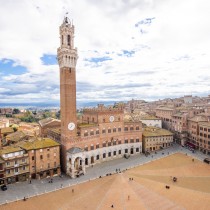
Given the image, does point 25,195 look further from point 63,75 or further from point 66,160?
point 63,75

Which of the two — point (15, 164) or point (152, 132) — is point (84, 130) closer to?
point (15, 164)

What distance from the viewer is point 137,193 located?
1826 inches

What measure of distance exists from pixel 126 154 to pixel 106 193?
98.5 feet

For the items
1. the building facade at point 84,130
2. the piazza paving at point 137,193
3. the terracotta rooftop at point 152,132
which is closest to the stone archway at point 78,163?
the building facade at point 84,130

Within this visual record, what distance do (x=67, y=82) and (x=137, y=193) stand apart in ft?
115

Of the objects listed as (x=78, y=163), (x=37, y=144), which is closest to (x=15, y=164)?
(x=37, y=144)

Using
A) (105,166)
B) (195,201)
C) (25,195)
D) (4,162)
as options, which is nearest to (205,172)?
(195,201)

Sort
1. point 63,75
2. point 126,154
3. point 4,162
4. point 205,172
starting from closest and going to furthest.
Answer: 1. point 4,162
2. point 205,172
3. point 63,75
4. point 126,154

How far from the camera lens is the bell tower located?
2442 inches

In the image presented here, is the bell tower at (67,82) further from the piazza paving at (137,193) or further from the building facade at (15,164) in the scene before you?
the piazza paving at (137,193)

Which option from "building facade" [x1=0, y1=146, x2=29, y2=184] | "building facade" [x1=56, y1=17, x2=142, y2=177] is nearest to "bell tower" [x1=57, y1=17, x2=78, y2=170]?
"building facade" [x1=56, y1=17, x2=142, y2=177]

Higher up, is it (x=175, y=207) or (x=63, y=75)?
(x=63, y=75)

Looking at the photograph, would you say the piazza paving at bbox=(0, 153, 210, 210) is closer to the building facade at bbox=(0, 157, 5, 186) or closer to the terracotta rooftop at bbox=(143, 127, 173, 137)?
the building facade at bbox=(0, 157, 5, 186)

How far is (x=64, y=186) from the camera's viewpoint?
5119cm
